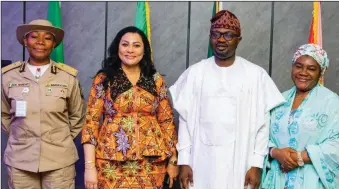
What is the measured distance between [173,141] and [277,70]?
1379 mm

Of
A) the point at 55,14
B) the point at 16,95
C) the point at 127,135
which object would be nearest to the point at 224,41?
the point at 127,135

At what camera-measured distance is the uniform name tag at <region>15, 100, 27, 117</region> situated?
2.77 m

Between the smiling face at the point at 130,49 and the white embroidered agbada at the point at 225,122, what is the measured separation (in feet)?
1.21

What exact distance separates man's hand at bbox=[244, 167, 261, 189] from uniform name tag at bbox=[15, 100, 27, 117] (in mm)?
1481

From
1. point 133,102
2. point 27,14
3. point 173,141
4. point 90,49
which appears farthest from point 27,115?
point 27,14

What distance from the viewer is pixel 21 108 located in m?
2.78

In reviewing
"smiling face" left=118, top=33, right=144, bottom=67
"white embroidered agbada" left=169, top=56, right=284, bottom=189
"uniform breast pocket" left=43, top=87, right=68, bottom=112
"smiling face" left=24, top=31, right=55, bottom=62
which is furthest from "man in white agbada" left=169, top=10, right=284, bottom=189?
"smiling face" left=24, top=31, right=55, bottom=62

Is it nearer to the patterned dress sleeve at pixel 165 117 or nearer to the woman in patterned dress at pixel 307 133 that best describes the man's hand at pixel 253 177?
the woman in patterned dress at pixel 307 133

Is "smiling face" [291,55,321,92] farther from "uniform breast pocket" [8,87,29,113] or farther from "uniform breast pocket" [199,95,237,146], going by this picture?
"uniform breast pocket" [8,87,29,113]

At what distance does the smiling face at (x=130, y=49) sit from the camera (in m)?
2.69

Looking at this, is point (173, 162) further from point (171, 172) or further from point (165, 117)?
point (165, 117)

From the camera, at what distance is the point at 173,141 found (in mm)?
2768

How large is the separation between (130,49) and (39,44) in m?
0.64

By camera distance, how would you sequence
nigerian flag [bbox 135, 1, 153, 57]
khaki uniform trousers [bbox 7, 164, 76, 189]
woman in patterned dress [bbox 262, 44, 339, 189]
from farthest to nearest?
nigerian flag [bbox 135, 1, 153, 57], khaki uniform trousers [bbox 7, 164, 76, 189], woman in patterned dress [bbox 262, 44, 339, 189]
